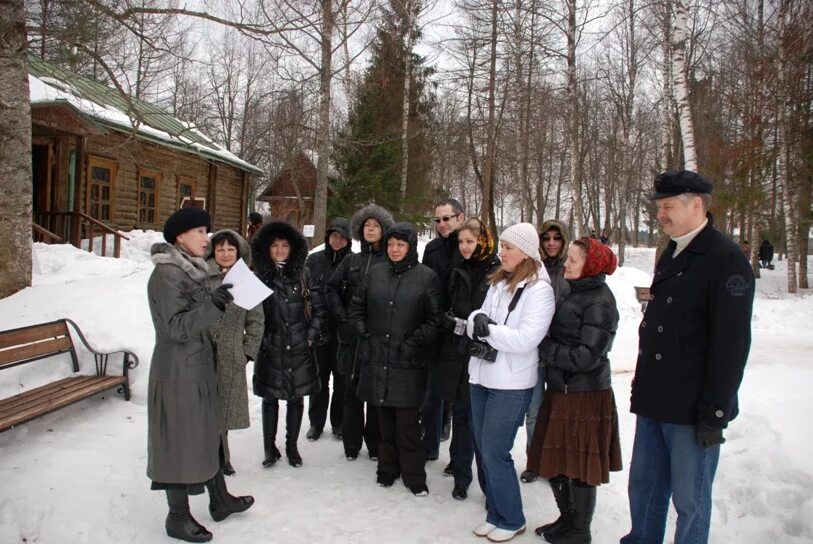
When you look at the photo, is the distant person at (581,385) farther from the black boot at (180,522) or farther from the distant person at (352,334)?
the black boot at (180,522)

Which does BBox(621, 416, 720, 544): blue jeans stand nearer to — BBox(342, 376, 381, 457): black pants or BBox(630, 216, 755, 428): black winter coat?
BBox(630, 216, 755, 428): black winter coat

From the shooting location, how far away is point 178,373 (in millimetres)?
3154

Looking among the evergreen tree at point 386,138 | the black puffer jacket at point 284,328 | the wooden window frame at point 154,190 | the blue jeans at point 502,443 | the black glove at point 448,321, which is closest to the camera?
the blue jeans at point 502,443

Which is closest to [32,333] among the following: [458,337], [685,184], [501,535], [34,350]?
[34,350]

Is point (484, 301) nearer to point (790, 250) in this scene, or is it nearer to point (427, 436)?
point (427, 436)

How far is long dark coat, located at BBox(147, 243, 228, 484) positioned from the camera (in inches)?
120

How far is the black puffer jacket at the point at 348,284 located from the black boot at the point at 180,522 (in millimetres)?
1565

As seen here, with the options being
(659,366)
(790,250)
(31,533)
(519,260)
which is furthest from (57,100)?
(790,250)


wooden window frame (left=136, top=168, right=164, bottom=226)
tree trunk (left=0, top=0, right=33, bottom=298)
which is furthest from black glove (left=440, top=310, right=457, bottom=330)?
wooden window frame (left=136, top=168, right=164, bottom=226)

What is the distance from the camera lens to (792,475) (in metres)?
3.59

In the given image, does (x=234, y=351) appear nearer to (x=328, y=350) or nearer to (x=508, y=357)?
(x=328, y=350)

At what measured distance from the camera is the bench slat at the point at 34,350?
176 inches

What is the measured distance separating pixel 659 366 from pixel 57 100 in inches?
471

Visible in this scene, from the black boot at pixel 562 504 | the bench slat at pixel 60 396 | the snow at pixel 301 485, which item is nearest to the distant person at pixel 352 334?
the snow at pixel 301 485
